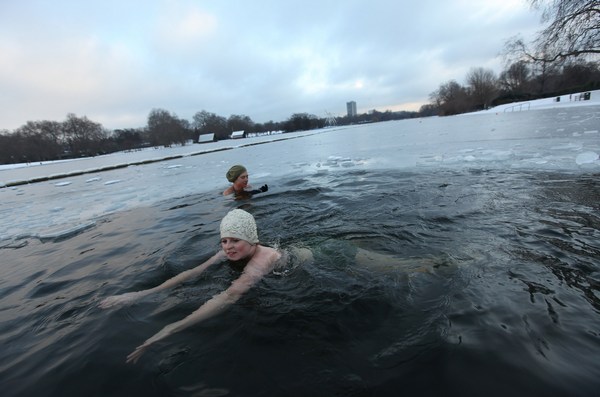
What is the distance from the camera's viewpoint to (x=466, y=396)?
1639mm

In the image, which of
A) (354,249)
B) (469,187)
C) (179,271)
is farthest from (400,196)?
(179,271)

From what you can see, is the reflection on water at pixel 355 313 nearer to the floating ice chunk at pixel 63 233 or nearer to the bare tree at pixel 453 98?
the floating ice chunk at pixel 63 233

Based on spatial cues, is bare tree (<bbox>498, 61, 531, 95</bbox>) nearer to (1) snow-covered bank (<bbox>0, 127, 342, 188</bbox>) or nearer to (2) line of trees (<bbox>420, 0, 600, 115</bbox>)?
(2) line of trees (<bbox>420, 0, 600, 115</bbox>)

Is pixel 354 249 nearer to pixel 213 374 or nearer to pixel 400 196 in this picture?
pixel 213 374

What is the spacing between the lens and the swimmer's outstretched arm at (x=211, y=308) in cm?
232

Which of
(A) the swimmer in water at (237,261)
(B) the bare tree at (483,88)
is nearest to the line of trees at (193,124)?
(B) the bare tree at (483,88)

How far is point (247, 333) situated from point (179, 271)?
1.77 metres

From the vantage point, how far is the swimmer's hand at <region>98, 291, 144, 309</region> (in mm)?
3064

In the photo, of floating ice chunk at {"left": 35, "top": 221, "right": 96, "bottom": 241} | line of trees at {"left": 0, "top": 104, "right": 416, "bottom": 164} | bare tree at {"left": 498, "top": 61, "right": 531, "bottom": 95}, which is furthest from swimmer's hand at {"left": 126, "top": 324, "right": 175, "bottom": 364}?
line of trees at {"left": 0, "top": 104, "right": 416, "bottom": 164}

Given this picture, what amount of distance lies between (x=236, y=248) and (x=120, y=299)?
1.31 meters

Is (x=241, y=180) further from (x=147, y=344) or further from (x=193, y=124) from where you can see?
(x=193, y=124)

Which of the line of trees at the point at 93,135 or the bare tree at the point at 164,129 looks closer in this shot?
A: the line of trees at the point at 93,135

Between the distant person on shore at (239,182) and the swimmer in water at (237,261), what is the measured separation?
389 centimetres

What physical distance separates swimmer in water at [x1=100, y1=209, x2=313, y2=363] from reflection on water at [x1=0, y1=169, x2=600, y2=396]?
106mm
